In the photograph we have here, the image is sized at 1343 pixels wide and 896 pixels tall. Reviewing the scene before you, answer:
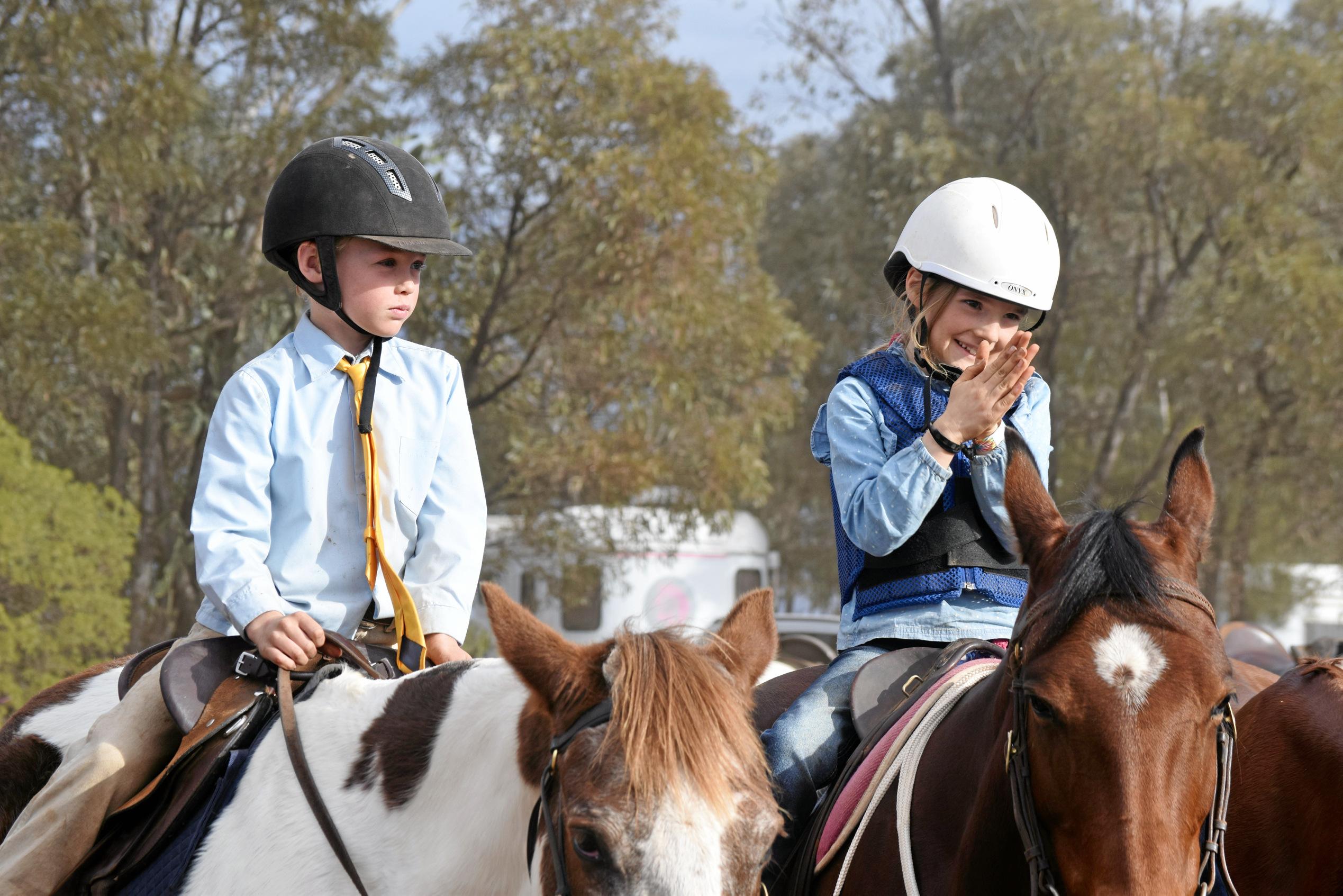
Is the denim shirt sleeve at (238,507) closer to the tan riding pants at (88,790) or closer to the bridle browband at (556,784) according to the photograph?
the tan riding pants at (88,790)

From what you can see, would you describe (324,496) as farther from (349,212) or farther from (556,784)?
(556,784)

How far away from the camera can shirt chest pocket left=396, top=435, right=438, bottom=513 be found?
307 centimetres

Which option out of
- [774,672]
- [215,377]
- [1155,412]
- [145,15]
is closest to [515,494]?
[215,377]

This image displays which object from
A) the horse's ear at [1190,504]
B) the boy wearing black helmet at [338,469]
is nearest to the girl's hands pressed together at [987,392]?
the horse's ear at [1190,504]

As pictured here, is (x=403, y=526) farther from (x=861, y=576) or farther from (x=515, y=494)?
(x=515, y=494)

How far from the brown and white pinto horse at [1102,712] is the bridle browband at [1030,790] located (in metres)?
0.01

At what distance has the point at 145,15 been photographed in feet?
42.4

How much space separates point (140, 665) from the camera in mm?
3115

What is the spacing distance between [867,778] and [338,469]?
1.47m

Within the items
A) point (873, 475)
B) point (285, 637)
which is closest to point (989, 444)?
point (873, 475)

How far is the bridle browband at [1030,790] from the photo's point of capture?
2.15 meters

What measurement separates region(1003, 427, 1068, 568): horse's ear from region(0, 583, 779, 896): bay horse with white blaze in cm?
56

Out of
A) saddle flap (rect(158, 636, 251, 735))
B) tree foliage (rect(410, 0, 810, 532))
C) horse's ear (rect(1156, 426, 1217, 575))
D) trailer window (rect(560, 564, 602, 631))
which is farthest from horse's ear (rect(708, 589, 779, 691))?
trailer window (rect(560, 564, 602, 631))

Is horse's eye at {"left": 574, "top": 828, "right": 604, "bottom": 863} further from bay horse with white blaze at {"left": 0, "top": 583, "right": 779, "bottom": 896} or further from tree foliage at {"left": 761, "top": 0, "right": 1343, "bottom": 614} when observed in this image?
tree foliage at {"left": 761, "top": 0, "right": 1343, "bottom": 614}
